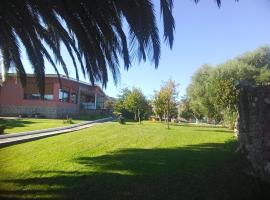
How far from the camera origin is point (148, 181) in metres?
7.30

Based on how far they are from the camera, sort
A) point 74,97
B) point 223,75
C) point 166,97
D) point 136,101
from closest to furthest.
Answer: point 166,97
point 223,75
point 136,101
point 74,97

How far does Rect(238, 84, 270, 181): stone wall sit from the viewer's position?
7.21 m

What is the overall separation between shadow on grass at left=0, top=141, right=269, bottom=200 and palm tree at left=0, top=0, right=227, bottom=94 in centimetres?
212

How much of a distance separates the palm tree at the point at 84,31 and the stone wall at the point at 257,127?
267cm

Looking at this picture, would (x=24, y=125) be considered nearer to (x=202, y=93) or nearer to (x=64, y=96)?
(x=202, y=93)

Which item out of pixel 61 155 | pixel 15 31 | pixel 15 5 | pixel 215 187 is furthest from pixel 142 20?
pixel 61 155

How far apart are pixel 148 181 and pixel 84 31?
11.1ft

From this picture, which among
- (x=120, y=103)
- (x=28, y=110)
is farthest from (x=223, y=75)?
(x=28, y=110)

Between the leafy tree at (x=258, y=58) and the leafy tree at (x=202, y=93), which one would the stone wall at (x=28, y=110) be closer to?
the leafy tree at (x=202, y=93)

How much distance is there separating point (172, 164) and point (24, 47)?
14.8 ft

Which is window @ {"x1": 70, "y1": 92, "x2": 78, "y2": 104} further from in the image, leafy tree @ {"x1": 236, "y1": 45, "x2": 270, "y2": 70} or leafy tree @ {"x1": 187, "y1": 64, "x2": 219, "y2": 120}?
leafy tree @ {"x1": 236, "y1": 45, "x2": 270, "y2": 70}

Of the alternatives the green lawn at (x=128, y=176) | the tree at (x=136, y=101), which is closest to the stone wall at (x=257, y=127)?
the green lawn at (x=128, y=176)

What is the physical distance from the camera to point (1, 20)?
6.22 meters

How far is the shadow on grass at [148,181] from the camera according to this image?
6.58 m
